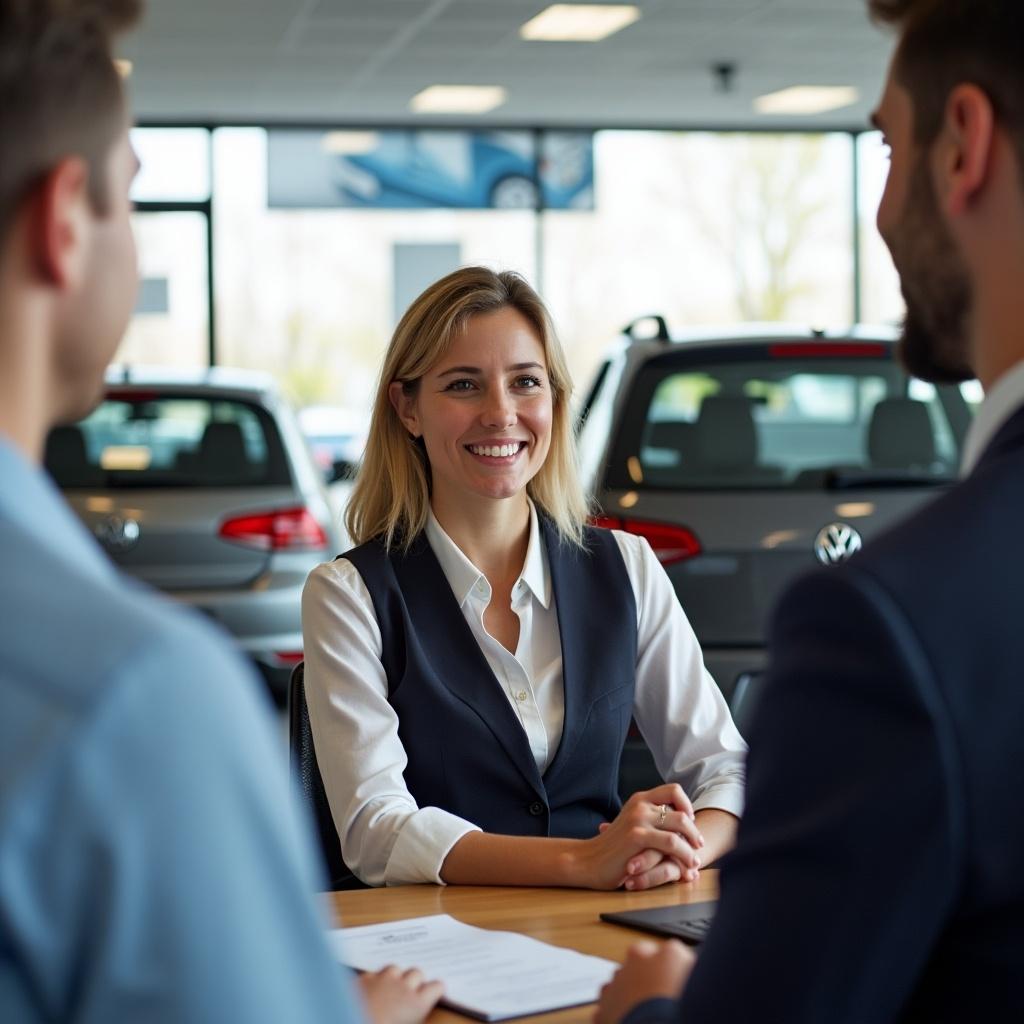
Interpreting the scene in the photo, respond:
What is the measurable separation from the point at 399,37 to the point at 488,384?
6.96 m

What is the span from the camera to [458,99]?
11383 millimetres

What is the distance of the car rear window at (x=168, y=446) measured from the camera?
244 inches

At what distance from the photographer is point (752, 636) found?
4500mm

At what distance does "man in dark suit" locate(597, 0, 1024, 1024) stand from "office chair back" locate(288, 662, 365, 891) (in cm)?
143

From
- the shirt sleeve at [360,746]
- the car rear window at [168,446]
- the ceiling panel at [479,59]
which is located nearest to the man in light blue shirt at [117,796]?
the shirt sleeve at [360,746]

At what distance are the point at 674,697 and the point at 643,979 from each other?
1295mm

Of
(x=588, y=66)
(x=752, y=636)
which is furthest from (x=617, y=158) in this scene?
(x=752, y=636)

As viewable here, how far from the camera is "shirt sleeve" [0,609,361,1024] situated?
692 mm

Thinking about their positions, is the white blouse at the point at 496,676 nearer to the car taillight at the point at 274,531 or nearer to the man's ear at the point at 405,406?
the man's ear at the point at 405,406

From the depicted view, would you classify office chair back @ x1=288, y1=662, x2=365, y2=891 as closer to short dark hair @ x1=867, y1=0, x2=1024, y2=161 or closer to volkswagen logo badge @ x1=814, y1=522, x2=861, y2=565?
short dark hair @ x1=867, y1=0, x2=1024, y2=161

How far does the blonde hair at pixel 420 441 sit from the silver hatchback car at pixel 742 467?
1.47 m

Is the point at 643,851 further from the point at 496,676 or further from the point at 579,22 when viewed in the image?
the point at 579,22

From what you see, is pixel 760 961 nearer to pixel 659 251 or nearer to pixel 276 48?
pixel 276 48

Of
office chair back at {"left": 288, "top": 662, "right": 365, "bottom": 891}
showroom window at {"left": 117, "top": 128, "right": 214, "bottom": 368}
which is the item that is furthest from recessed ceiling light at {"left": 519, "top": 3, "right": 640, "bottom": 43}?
office chair back at {"left": 288, "top": 662, "right": 365, "bottom": 891}
